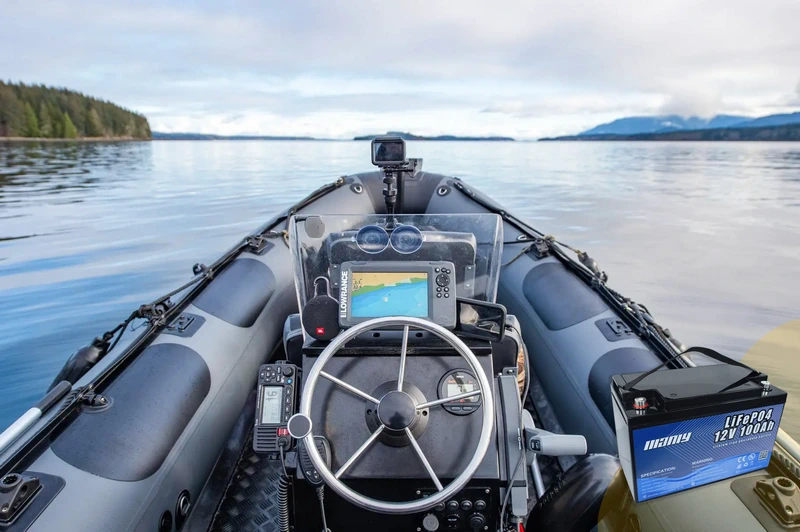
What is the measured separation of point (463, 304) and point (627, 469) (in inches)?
25.6

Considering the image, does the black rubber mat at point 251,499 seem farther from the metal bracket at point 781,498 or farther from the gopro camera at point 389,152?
the metal bracket at point 781,498

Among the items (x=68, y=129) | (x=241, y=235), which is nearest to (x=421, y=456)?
(x=241, y=235)

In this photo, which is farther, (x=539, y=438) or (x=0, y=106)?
(x=0, y=106)

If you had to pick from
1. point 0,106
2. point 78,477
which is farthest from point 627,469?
point 0,106

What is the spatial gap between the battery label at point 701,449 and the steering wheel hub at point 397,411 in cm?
52

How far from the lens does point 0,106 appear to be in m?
39.0

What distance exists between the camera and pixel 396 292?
157 centimetres

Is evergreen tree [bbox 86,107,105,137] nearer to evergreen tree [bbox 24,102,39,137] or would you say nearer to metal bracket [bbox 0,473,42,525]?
evergreen tree [bbox 24,102,39,137]

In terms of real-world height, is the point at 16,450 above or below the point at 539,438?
below

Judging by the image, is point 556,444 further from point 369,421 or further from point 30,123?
point 30,123

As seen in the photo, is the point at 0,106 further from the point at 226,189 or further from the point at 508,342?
the point at 508,342

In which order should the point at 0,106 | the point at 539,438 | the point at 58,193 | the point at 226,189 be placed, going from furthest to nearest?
the point at 0,106 → the point at 226,189 → the point at 58,193 → the point at 539,438

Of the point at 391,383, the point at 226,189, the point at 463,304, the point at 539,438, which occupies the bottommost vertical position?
the point at 226,189

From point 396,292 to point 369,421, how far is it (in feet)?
1.32
